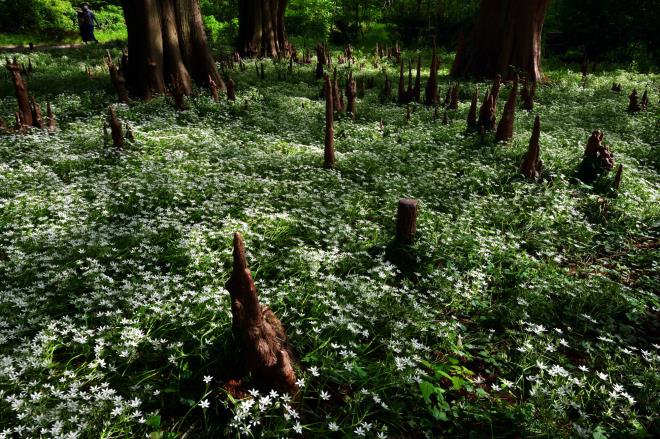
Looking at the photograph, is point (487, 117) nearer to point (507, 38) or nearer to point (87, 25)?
point (507, 38)

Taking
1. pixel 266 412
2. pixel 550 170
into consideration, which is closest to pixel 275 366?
pixel 266 412

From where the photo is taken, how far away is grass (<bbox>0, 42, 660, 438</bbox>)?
10.5 ft

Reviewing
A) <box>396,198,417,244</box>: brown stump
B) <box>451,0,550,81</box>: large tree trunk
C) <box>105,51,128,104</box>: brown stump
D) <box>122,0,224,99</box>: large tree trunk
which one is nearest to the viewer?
<box>396,198,417,244</box>: brown stump

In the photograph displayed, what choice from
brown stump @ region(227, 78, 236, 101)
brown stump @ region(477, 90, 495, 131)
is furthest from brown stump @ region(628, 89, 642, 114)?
brown stump @ region(227, 78, 236, 101)

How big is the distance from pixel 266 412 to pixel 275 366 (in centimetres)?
34

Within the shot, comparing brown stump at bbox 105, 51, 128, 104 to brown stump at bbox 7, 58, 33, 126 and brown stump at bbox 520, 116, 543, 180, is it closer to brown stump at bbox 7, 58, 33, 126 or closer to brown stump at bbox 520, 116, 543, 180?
brown stump at bbox 7, 58, 33, 126

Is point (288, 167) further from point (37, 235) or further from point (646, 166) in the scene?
point (646, 166)

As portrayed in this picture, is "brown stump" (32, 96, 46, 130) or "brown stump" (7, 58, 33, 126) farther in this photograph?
"brown stump" (32, 96, 46, 130)

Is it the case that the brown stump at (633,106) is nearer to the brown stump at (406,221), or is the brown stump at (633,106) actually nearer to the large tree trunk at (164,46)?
the brown stump at (406,221)

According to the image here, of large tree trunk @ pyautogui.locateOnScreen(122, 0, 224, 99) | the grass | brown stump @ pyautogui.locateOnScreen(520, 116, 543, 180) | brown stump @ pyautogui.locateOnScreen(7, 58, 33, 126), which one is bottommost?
the grass

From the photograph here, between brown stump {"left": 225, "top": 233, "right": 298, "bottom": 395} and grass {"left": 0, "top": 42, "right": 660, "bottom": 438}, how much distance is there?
14cm

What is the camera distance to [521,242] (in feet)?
19.5

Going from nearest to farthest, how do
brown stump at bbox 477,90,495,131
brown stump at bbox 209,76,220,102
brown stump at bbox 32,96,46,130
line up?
brown stump at bbox 32,96,46,130, brown stump at bbox 477,90,495,131, brown stump at bbox 209,76,220,102

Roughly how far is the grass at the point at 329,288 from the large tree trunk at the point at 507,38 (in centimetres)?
743
